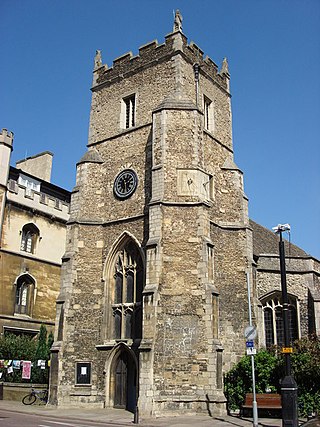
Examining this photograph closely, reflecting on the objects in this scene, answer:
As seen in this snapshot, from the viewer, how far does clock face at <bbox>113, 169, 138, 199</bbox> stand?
22.8 meters

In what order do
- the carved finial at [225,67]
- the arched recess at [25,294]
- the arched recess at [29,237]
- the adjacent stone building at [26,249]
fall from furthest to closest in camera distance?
the arched recess at [29,237], the carved finial at [225,67], the arched recess at [25,294], the adjacent stone building at [26,249]

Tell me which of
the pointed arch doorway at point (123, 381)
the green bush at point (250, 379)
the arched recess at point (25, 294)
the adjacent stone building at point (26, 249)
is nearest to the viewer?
the green bush at point (250, 379)

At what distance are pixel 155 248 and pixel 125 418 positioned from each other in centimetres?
644

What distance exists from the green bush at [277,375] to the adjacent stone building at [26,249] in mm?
13252

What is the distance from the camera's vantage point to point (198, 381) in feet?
58.0

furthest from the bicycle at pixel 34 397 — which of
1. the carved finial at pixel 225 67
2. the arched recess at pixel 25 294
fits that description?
the carved finial at pixel 225 67

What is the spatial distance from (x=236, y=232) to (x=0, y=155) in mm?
14755

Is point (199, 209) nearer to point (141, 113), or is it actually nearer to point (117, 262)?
point (117, 262)

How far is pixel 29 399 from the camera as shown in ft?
69.6

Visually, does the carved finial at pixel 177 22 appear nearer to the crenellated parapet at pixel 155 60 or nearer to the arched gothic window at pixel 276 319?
the crenellated parapet at pixel 155 60

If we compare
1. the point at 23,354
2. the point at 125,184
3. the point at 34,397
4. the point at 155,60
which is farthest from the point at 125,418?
the point at 155,60

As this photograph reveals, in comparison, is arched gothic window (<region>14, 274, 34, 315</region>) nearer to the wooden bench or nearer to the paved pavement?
the paved pavement

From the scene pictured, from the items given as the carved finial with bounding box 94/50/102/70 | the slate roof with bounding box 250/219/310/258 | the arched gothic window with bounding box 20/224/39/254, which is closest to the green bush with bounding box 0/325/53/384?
the arched gothic window with bounding box 20/224/39/254

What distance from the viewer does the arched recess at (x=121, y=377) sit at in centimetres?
2004
